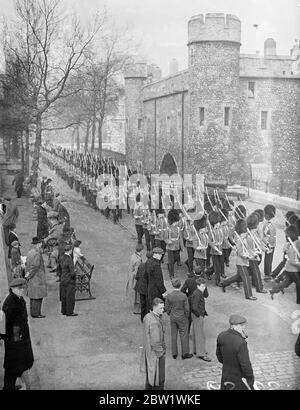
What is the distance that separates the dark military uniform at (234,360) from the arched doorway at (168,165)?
27.9 meters

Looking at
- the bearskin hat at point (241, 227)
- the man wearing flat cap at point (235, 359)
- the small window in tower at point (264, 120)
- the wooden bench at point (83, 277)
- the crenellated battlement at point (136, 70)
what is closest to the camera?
the man wearing flat cap at point (235, 359)

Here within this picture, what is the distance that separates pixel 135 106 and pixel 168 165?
747cm

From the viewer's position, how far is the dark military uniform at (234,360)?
5.84m

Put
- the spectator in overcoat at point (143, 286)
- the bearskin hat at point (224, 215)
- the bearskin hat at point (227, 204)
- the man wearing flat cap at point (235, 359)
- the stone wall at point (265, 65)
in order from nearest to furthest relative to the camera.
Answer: the man wearing flat cap at point (235, 359)
the spectator in overcoat at point (143, 286)
the bearskin hat at point (224, 215)
the bearskin hat at point (227, 204)
the stone wall at point (265, 65)

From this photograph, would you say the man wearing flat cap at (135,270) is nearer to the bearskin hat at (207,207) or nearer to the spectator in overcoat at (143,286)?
the spectator in overcoat at (143,286)

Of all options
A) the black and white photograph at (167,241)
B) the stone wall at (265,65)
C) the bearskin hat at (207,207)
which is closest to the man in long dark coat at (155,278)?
the black and white photograph at (167,241)

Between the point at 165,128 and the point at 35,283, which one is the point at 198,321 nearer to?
the point at 35,283

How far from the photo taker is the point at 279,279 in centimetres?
1114

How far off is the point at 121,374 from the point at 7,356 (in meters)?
1.60

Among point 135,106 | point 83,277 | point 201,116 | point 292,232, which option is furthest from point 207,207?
Answer: point 135,106

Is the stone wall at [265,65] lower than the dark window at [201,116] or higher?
higher

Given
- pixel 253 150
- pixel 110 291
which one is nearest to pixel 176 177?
pixel 253 150

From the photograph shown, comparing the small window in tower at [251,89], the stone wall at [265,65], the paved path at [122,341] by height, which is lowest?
the paved path at [122,341]

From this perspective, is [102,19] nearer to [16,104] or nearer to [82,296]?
[16,104]
